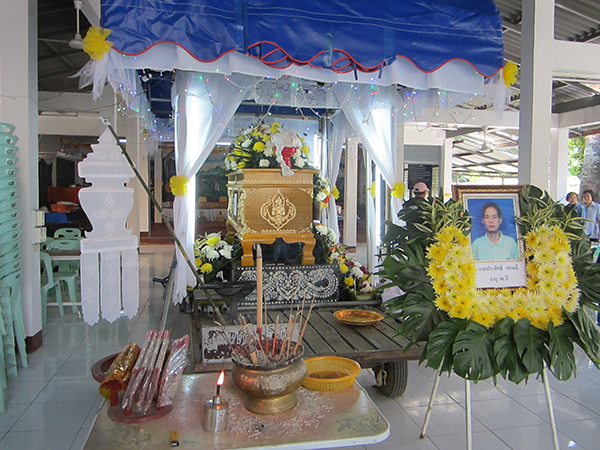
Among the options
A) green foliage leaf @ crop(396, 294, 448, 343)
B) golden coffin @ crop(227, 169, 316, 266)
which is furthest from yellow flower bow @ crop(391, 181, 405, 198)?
green foliage leaf @ crop(396, 294, 448, 343)

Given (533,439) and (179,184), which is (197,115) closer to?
(179,184)

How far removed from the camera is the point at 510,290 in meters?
2.25

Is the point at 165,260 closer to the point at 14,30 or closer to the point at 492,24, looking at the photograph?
the point at 14,30

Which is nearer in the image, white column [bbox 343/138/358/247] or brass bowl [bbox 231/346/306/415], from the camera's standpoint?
brass bowl [bbox 231/346/306/415]

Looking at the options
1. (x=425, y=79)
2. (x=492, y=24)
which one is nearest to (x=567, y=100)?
(x=492, y=24)

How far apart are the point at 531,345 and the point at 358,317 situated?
168 cm

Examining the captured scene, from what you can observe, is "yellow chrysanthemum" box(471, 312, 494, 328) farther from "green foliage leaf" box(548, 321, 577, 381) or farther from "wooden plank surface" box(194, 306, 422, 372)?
"wooden plank surface" box(194, 306, 422, 372)

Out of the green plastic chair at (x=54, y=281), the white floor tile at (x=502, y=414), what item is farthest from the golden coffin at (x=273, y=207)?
the white floor tile at (x=502, y=414)

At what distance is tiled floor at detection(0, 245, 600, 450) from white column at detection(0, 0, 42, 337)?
0.68m

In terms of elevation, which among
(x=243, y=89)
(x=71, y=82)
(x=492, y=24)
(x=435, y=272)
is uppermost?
(x=71, y=82)

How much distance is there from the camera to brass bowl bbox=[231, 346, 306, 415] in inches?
56.9

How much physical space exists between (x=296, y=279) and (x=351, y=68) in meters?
2.12

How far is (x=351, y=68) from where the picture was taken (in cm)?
415

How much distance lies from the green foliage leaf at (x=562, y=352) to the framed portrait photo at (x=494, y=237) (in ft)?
0.93
